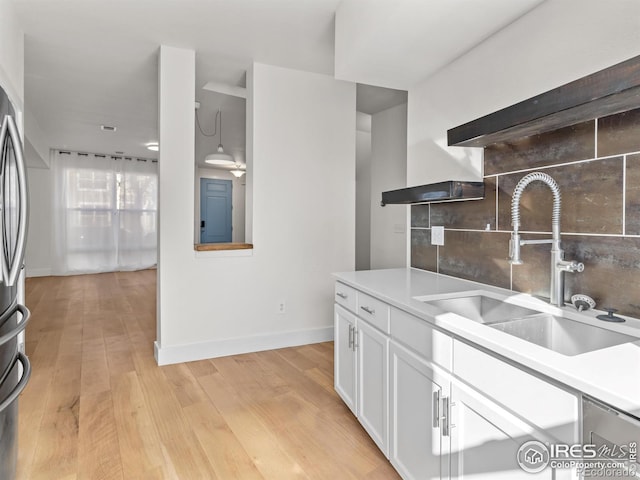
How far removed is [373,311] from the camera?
66.7 inches

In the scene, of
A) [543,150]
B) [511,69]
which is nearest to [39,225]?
[511,69]

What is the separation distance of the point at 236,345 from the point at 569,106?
9.31 feet

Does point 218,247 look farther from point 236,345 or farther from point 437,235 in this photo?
point 437,235

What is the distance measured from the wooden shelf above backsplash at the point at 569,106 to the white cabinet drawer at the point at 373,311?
2.74 feet

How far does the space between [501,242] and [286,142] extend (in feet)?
6.93

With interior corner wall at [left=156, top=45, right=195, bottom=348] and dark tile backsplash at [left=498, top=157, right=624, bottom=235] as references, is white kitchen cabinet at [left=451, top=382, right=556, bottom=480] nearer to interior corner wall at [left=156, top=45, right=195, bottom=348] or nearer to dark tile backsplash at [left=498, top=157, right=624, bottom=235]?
dark tile backsplash at [left=498, top=157, right=624, bottom=235]

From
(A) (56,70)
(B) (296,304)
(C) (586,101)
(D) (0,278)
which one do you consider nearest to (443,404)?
(C) (586,101)

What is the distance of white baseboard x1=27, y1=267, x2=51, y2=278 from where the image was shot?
22.8 feet

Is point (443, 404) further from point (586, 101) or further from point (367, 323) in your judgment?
point (586, 101)

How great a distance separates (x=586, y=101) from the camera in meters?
1.02

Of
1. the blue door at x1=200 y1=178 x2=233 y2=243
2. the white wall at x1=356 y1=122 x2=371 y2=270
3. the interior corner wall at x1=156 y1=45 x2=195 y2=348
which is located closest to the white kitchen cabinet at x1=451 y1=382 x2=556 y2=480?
the interior corner wall at x1=156 y1=45 x2=195 y2=348

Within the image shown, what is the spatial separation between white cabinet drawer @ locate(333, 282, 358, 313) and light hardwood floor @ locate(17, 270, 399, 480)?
0.67 metres

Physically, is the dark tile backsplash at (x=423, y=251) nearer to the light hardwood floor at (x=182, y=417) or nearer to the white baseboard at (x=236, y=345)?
the light hardwood floor at (x=182, y=417)

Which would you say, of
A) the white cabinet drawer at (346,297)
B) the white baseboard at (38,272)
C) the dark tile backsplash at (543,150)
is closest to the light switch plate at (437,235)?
the dark tile backsplash at (543,150)
